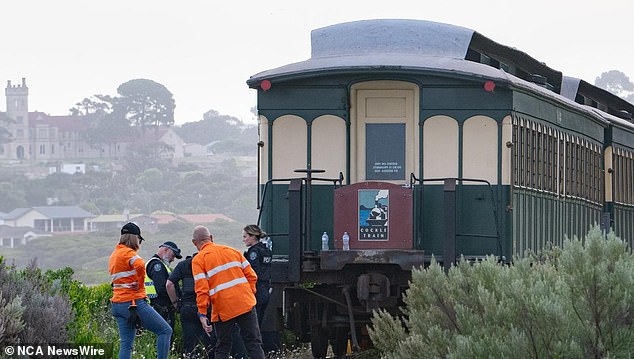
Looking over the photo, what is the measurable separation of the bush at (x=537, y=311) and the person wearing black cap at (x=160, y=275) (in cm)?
527

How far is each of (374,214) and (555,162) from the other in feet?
12.6

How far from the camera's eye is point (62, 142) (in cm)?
19662

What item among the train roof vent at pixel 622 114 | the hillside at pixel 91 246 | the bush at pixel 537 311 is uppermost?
the train roof vent at pixel 622 114

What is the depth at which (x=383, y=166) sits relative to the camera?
17.5m

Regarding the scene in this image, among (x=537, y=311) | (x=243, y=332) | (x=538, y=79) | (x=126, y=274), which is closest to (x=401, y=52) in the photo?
(x=538, y=79)

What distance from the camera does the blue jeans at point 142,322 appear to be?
46.2 ft

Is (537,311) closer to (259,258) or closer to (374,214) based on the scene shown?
(259,258)

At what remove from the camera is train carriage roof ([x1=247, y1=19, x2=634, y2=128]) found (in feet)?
56.6

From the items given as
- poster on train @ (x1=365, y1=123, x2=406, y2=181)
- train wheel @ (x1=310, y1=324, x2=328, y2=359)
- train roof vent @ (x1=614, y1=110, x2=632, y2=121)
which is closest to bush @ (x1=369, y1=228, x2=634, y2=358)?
poster on train @ (x1=365, y1=123, x2=406, y2=181)

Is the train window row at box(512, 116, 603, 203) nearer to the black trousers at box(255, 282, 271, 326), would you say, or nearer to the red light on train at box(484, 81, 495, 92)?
the red light on train at box(484, 81, 495, 92)

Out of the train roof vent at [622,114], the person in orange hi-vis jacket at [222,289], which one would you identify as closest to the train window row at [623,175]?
the train roof vent at [622,114]

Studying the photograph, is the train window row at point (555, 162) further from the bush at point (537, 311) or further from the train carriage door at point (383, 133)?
the bush at point (537, 311)

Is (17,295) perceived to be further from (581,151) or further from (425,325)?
(581,151)

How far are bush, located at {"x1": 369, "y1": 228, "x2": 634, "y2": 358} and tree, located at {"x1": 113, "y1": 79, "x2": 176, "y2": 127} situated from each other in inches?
6551
